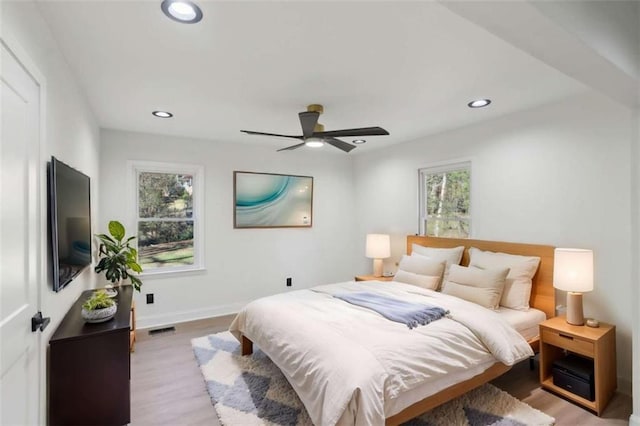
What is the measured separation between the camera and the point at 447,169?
13.6 feet

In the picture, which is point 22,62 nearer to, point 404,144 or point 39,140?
point 39,140

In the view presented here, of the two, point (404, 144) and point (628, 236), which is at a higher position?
point (404, 144)

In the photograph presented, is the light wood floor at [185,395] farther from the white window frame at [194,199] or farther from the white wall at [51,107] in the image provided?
the white window frame at [194,199]

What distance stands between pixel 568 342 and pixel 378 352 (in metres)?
1.65

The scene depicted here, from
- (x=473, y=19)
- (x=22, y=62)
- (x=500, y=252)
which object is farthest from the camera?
(x=500, y=252)

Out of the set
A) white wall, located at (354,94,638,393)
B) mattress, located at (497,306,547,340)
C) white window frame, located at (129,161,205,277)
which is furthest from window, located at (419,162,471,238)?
white window frame, located at (129,161,205,277)

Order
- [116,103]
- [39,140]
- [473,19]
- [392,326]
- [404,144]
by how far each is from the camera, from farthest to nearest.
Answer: [404,144] → [116,103] → [392,326] → [39,140] → [473,19]

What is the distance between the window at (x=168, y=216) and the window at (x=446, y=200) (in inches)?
121

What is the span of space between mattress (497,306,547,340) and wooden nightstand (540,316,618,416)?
0.49 ft

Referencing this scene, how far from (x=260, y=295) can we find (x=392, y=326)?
2925mm

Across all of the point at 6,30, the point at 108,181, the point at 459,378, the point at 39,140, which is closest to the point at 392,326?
the point at 459,378

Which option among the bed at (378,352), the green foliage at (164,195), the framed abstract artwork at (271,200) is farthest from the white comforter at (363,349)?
the green foliage at (164,195)

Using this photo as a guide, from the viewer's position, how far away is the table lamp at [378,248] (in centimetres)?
465

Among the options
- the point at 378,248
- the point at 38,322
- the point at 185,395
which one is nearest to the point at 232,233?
the point at 378,248
